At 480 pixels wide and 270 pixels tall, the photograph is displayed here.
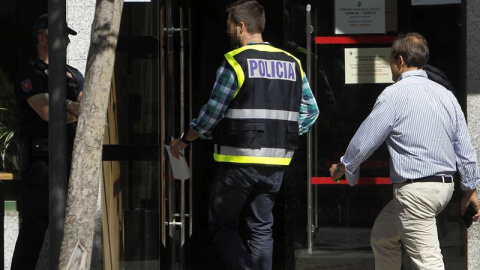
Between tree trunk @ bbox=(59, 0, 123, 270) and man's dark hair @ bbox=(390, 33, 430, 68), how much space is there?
72.0 inches

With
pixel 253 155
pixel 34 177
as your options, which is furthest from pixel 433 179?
pixel 34 177

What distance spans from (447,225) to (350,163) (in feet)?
5.10

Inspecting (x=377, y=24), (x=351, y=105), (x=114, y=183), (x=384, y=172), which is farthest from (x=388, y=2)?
(x=114, y=183)

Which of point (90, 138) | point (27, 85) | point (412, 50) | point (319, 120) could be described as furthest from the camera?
point (319, 120)

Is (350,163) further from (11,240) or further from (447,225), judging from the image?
(11,240)

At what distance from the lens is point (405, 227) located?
5.24 m

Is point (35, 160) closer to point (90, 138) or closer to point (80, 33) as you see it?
point (80, 33)

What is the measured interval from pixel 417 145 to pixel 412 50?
57cm

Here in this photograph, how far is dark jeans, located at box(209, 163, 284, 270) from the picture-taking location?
5.51 m

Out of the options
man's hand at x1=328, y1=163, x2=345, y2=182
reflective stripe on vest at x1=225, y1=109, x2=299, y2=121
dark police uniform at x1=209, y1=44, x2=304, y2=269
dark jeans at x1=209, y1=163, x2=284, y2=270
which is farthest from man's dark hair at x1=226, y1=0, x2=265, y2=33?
man's hand at x1=328, y1=163, x2=345, y2=182

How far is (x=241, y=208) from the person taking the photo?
5.55 m

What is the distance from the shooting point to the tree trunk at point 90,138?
426 centimetres

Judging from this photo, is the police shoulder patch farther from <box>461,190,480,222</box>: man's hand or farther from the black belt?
<box>461,190,480,222</box>: man's hand

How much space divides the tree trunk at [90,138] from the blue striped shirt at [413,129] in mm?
1673
